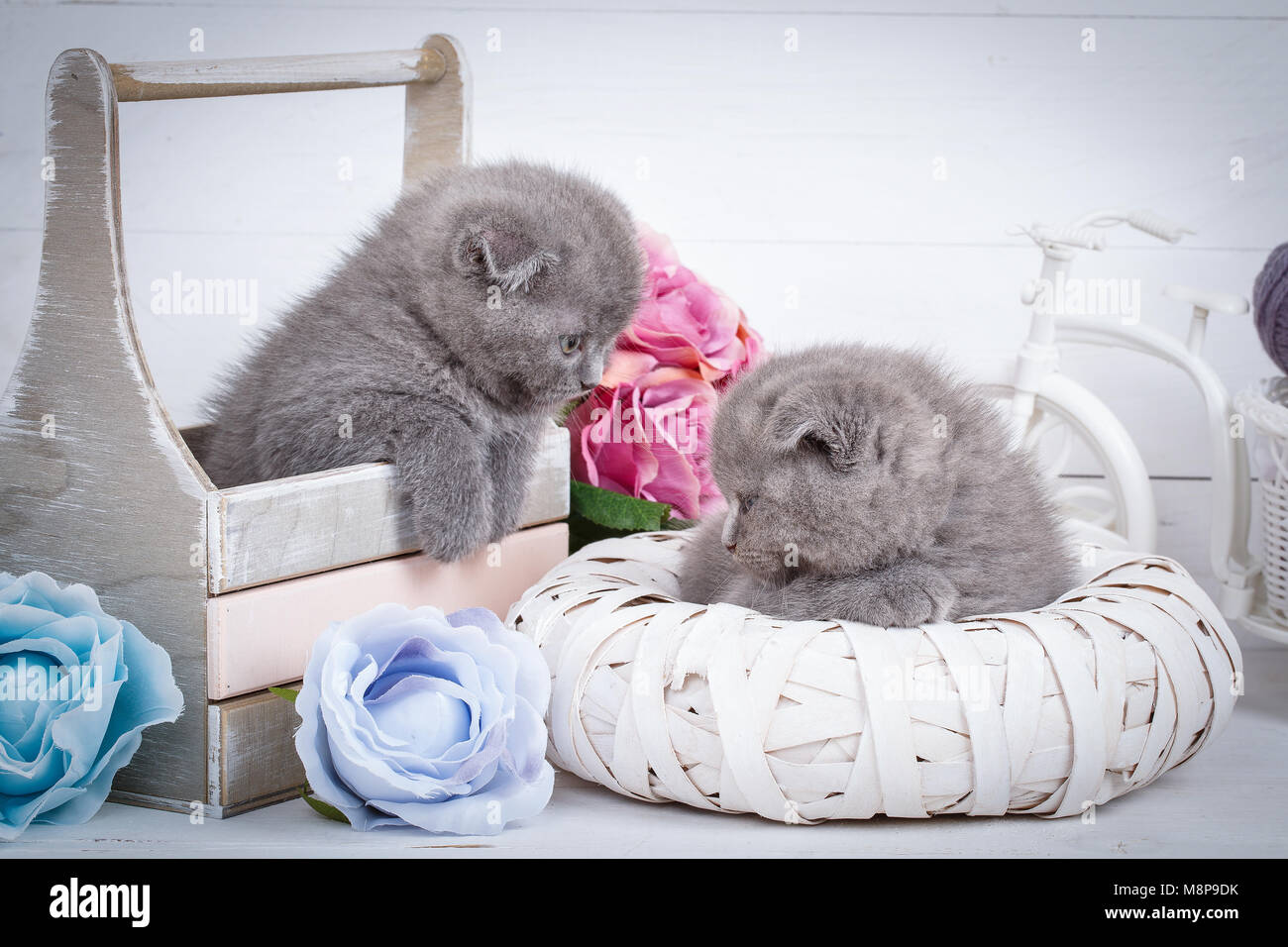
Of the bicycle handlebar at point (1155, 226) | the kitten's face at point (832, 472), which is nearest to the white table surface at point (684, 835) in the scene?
the kitten's face at point (832, 472)

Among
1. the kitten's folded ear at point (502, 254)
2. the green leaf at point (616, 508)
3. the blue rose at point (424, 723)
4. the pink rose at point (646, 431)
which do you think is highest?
the kitten's folded ear at point (502, 254)

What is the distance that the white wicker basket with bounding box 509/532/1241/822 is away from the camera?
34.4 inches

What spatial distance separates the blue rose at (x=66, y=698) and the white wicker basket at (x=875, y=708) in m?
0.32

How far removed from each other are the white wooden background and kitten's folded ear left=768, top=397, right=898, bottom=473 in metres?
0.84

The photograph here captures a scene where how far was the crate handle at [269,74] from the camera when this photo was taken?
1.00 metres

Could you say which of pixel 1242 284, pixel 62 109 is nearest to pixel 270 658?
pixel 62 109

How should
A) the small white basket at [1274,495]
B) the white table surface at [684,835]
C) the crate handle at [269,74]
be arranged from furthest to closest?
the small white basket at [1274,495] < the crate handle at [269,74] < the white table surface at [684,835]

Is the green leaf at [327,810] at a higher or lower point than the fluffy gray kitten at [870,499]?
lower

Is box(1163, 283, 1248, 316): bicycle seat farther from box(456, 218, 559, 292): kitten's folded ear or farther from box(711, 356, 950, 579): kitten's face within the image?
box(456, 218, 559, 292): kitten's folded ear

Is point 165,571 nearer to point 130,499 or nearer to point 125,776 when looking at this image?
point 130,499

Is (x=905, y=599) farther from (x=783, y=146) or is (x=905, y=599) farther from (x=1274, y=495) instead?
(x=783, y=146)

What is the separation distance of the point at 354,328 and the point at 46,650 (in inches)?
15.3

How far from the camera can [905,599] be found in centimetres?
96

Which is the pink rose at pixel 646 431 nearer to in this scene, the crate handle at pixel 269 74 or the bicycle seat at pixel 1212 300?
the crate handle at pixel 269 74
